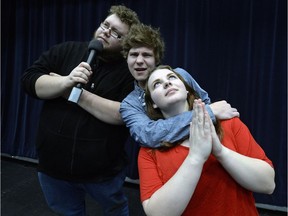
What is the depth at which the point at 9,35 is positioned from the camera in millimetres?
3529

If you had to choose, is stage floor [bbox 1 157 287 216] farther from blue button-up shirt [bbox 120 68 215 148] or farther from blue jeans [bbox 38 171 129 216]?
blue button-up shirt [bbox 120 68 215 148]

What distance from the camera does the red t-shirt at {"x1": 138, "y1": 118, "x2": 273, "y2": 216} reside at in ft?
2.84

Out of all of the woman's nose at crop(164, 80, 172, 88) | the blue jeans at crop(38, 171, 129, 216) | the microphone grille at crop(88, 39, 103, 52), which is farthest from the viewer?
→ the blue jeans at crop(38, 171, 129, 216)

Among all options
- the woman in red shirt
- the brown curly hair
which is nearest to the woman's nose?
the woman in red shirt

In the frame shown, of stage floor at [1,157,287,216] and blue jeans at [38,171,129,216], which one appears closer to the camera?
blue jeans at [38,171,129,216]

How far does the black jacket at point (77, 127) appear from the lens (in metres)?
1.23

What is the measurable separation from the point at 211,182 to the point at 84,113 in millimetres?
649

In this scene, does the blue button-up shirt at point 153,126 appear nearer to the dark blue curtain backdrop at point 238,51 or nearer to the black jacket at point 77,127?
the black jacket at point 77,127

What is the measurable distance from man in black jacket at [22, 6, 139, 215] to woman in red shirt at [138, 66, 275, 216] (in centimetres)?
32

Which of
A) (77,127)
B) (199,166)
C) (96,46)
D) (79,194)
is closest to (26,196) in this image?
(79,194)

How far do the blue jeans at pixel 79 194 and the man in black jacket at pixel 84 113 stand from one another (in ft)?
0.07

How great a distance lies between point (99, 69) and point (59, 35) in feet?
7.37

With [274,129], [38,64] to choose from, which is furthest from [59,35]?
[274,129]

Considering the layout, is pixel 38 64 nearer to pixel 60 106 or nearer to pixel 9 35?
pixel 60 106
